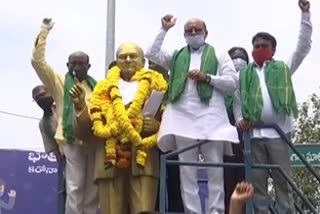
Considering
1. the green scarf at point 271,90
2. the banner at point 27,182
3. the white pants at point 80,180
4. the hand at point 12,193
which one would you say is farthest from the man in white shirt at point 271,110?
the hand at point 12,193

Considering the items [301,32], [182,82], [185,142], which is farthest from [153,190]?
[301,32]

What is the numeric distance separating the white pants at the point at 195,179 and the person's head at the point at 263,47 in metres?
0.79

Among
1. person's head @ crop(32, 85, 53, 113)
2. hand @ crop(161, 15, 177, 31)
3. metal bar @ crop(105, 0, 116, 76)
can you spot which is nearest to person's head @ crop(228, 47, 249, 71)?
Answer: hand @ crop(161, 15, 177, 31)

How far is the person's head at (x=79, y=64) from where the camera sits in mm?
6996

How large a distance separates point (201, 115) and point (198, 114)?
2 centimetres

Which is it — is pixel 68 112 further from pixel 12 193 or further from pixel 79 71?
pixel 12 193

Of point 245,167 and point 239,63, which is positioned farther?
point 239,63

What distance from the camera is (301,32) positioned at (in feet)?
21.8

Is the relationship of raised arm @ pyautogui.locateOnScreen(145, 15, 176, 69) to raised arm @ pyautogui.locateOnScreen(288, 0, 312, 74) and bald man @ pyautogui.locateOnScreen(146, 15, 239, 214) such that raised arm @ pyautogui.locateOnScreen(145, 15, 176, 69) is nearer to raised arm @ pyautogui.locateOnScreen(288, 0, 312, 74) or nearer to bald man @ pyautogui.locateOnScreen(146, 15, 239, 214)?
bald man @ pyautogui.locateOnScreen(146, 15, 239, 214)

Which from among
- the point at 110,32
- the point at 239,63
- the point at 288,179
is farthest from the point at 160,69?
the point at 110,32

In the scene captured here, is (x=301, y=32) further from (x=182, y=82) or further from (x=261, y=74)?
(x=182, y=82)

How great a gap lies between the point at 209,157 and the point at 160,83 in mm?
741

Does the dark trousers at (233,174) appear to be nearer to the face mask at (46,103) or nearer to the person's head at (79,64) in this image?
the person's head at (79,64)

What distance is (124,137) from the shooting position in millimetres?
6438
